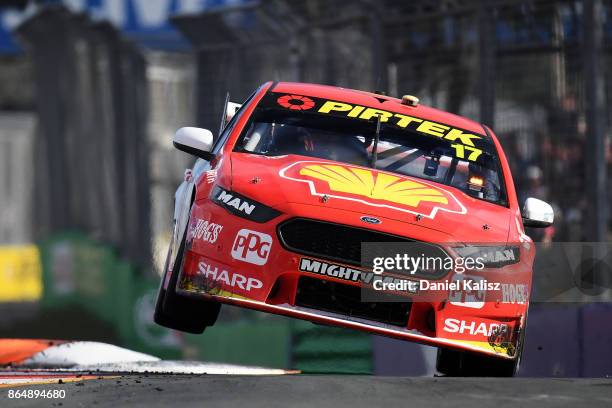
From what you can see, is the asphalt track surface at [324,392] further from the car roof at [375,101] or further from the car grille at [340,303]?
the car roof at [375,101]

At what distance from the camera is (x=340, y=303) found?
27.7 feet

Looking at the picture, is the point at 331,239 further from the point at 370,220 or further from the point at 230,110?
the point at 230,110

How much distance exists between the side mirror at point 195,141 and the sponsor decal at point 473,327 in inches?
77.6

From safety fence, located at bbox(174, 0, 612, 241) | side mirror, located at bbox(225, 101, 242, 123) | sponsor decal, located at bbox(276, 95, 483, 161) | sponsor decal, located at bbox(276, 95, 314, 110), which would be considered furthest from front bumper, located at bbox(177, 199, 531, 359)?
safety fence, located at bbox(174, 0, 612, 241)

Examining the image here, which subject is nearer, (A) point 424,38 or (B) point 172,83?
(A) point 424,38

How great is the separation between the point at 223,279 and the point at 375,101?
7.09 ft

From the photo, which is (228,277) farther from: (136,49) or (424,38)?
(136,49)

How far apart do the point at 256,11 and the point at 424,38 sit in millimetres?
2392

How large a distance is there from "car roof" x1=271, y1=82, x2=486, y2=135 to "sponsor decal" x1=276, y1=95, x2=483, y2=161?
78 mm

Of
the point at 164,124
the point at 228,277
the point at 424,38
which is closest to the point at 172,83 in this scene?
the point at 164,124

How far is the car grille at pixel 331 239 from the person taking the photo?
27.6ft

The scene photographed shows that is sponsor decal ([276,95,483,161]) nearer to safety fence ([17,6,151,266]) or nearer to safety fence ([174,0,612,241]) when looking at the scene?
safety fence ([174,0,612,241])

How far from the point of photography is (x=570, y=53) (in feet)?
47.8

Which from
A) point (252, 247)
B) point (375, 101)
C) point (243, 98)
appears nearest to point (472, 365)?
point (252, 247)
